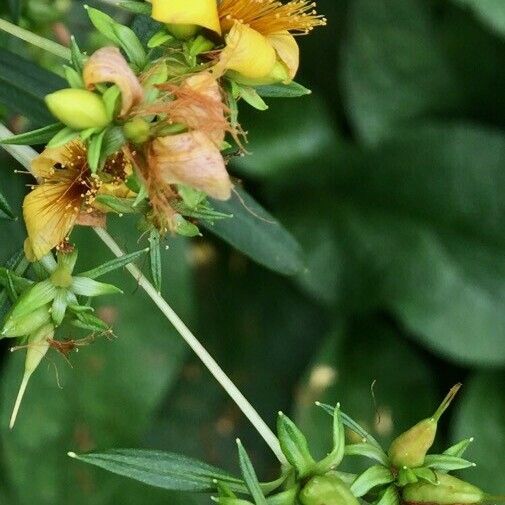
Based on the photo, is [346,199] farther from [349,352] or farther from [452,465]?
[452,465]

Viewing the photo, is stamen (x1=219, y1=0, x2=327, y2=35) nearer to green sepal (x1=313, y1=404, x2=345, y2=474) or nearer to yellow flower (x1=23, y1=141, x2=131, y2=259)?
yellow flower (x1=23, y1=141, x2=131, y2=259)

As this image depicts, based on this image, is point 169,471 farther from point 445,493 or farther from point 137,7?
point 137,7

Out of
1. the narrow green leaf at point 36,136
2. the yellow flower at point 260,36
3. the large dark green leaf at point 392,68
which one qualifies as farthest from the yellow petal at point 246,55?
the large dark green leaf at point 392,68

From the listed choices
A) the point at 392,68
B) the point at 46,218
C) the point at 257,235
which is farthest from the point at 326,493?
the point at 392,68

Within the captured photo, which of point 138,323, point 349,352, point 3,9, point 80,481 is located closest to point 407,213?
point 349,352

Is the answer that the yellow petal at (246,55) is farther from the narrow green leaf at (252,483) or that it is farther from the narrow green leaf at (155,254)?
the narrow green leaf at (252,483)
